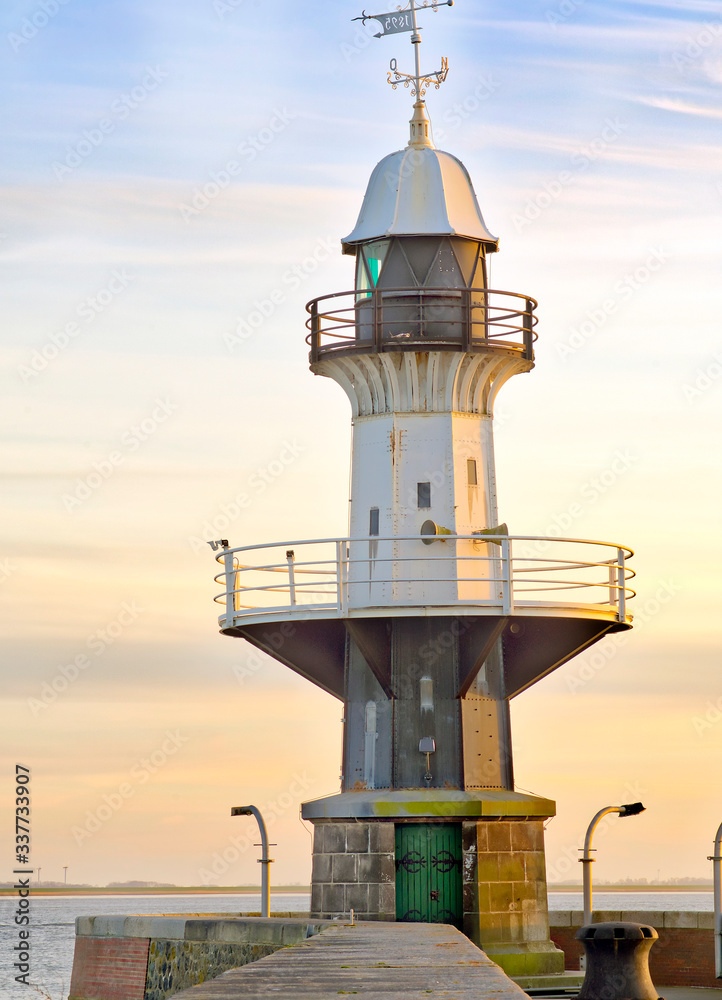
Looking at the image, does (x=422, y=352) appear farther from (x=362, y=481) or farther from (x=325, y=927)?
(x=325, y=927)

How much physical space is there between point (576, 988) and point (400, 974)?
1092 cm

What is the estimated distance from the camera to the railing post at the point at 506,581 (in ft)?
80.3

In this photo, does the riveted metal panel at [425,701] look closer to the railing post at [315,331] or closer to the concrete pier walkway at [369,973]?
the railing post at [315,331]

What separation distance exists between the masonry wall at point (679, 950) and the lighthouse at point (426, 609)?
2836 millimetres

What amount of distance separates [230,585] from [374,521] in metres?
2.59

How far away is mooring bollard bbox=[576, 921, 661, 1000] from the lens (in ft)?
63.1

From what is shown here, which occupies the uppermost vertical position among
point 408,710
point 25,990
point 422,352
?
point 422,352

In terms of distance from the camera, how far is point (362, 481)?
87.6 ft

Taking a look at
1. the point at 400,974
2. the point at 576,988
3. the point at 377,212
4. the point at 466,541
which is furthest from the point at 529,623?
the point at 400,974

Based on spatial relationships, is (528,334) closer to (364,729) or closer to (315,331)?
(315,331)

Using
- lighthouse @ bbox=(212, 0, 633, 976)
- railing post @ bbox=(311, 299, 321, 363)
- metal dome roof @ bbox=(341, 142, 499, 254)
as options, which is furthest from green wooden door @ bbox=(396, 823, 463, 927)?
metal dome roof @ bbox=(341, 142, 499, 254)

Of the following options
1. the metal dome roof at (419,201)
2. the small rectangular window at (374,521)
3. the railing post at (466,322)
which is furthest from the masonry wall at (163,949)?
the metal dome roof at (419,201)

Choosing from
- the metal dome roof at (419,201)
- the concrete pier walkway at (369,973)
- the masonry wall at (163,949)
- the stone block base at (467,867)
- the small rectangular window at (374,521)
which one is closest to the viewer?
the concrete pier walkway at (369,973)

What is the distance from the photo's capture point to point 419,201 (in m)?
27.2
